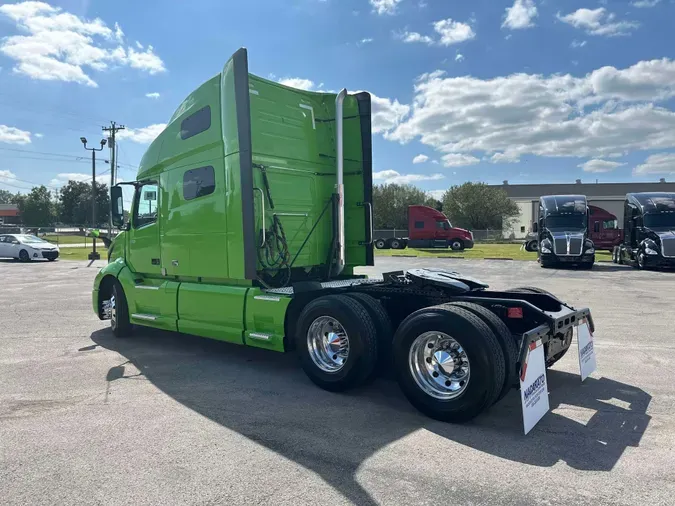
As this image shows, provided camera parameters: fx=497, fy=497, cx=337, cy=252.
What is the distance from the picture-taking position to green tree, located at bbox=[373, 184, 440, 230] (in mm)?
67062

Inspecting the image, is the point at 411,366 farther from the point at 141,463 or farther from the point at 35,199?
the point at 35,199

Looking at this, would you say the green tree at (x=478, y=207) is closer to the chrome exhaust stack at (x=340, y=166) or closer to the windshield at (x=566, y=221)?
the windshield at (x=566, y=221)

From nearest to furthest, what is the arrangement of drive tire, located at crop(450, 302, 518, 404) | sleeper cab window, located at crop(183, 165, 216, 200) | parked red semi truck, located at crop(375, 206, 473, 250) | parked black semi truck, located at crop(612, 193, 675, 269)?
drive tire, located at crop(450, 302, 518, 404)
sleeper cab window, located at crop(183, 165, 216, 200)
parked black semi truck, located at crop(612, 193, 675, 269)
parked red semi truck, located at crop(375, 206, 473, 250)

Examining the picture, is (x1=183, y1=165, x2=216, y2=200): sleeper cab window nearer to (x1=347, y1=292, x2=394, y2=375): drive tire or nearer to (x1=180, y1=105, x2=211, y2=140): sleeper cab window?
(x1=180, y1=105, x2=211, y2=140): sleeper cab window

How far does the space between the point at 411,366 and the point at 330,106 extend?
4.04 m

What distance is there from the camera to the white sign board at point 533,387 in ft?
12.7

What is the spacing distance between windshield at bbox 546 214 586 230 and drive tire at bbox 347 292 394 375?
20.1 meters

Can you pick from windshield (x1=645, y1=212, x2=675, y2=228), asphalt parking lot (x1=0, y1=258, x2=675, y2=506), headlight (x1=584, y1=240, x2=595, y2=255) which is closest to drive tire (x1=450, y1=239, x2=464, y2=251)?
headlight (x1=584, y1=240, x2=595, y2=255)

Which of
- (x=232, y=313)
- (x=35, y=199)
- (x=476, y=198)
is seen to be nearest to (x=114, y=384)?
(x=232, y=313)

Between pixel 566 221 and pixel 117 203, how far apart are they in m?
20.6

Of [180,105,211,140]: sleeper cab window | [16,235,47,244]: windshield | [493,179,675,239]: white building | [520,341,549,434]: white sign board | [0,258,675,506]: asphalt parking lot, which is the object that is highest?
[493,179,675,239]: white building

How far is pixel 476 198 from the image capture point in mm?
63625

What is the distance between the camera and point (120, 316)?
7.74 metres

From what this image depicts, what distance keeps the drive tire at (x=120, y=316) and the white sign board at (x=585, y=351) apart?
634 cm
